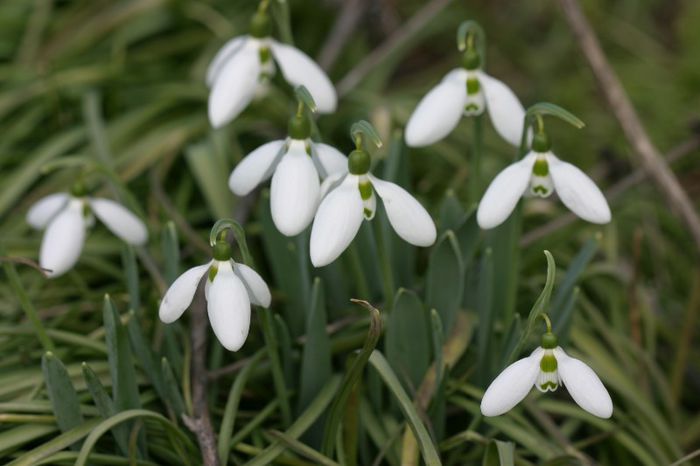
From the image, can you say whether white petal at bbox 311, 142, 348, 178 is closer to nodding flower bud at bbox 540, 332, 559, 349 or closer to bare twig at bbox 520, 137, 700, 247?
nodding flower bud at bbox 540, 332, 559, 349

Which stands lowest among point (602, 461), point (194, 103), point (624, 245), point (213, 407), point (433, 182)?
point (602, 461)

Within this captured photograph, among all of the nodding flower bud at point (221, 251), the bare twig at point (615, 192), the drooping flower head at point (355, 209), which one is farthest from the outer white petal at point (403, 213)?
the bare twig at point (615, 192)

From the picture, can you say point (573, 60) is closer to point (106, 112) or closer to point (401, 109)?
point (401, 109)

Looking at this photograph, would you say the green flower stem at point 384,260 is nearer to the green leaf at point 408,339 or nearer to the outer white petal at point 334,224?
the green leaf at point 408,339

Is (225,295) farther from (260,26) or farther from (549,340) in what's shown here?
(260,26)

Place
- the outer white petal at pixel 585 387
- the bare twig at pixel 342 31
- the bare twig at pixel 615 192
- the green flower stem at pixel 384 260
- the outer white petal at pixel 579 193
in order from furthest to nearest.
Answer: the bare twig at pixel 342 31 < the bare twig at pixel 615 192 < the green flower stem at pixel 384 260 < the outer white petal at pixel 579 193 < the outer white petal at pixel 585 387

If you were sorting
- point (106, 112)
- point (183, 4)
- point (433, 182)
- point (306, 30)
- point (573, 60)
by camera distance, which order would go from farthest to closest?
point (573, 60) → point (306, 30) → point (183, 4) → point (106, 112) → point (433, 182)

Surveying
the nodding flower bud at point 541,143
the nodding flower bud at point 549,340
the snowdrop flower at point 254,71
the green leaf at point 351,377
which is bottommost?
the nodding flower bud at point 549,340

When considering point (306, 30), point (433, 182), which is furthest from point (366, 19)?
point (433, 182)
